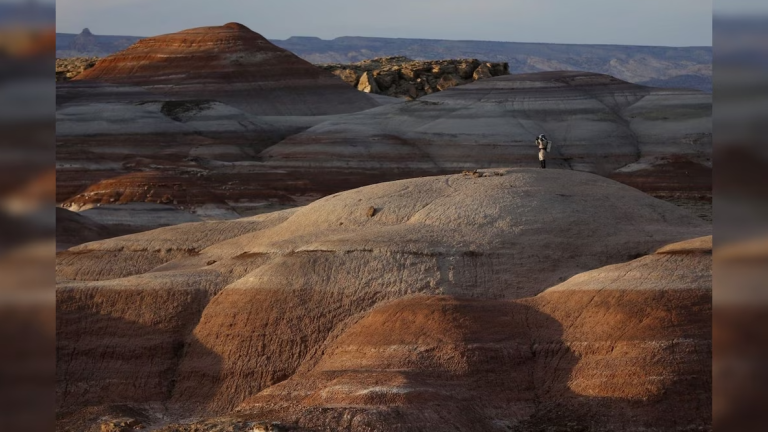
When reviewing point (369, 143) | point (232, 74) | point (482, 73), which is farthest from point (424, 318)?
point (482, 73)

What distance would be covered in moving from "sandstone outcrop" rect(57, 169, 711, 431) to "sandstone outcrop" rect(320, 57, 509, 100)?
2113 inches

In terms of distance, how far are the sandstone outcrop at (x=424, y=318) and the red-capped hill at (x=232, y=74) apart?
45.6 metres

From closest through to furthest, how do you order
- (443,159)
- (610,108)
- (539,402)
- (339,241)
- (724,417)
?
1. (724,417)
2. (539,402)
3. (339,241)
4. (443,159)
5. (610,108)

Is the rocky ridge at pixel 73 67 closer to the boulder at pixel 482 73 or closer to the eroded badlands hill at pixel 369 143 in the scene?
the eroded badlands hill at pixel 369 143

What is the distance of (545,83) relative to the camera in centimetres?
5194

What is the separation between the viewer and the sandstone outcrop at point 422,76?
240 ft

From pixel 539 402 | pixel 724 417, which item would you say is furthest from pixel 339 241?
pixel 724 417

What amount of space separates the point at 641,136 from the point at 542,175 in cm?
2775

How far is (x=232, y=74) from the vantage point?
6675 cm

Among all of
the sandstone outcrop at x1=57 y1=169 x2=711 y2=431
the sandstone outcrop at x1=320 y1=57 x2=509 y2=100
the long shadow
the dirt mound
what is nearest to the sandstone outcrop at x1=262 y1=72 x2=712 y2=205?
the dirt mound

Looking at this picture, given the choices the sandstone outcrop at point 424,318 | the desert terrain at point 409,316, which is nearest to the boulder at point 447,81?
A: the desert terrain at point 409,316

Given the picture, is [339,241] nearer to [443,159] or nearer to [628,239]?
[628,239]

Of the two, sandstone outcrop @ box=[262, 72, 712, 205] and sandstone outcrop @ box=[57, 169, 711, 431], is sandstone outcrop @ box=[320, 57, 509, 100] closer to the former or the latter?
sandstone outcrop @ box=[262, 72, 712, 205]

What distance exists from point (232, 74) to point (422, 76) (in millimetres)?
14116
